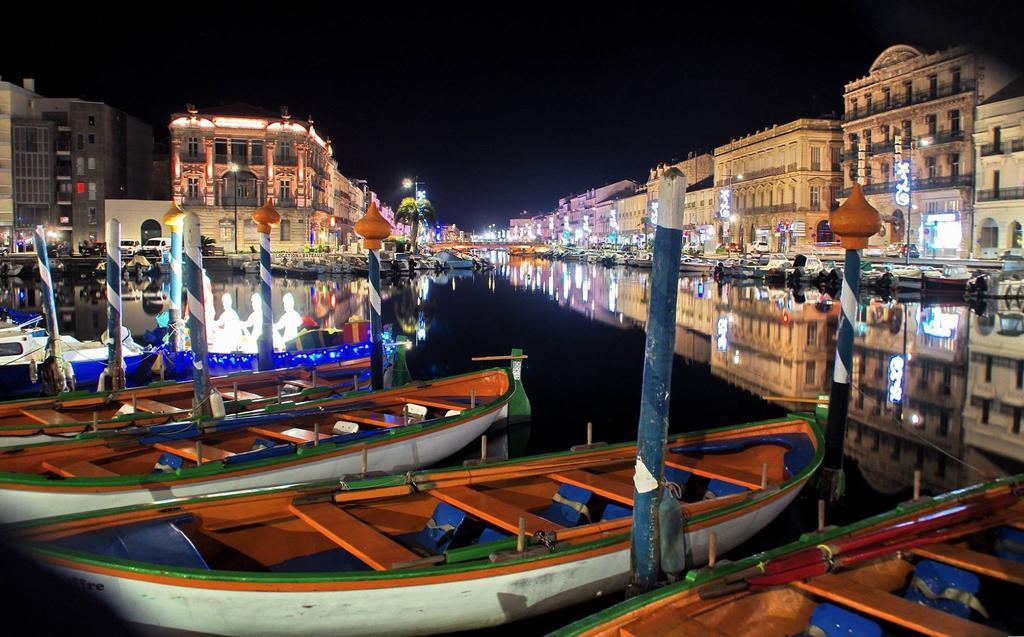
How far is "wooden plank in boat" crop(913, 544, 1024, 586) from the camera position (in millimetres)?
6145

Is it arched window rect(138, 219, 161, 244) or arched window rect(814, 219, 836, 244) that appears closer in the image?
arched window rect(138, 219, 161, 244)

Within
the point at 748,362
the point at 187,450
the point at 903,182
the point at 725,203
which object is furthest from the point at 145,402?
the point at 725,203

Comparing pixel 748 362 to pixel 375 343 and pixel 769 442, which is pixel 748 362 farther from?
pixel 769 442

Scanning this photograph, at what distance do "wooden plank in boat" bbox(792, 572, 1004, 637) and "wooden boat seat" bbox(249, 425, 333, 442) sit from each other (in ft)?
23.4

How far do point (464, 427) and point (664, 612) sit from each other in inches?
264

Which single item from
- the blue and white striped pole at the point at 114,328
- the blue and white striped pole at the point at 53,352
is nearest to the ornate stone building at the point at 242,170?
the blue and white striped pole at the point at 53,352

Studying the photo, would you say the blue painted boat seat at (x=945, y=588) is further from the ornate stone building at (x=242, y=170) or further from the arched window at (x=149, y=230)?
the arched window at (x=149, y=230)

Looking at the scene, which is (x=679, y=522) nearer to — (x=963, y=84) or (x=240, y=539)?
(x=240, y=539)

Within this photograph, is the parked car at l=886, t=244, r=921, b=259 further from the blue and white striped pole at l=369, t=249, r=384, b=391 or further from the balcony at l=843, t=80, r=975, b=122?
the blue and white striped pole at l=369, t=249, r=384, b=391

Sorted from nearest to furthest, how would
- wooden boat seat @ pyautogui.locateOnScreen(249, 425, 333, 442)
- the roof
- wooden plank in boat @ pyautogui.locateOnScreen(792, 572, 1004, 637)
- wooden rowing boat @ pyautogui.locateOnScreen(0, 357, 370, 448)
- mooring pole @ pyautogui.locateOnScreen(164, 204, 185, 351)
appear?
1. wooden plank in boat @ pyautogui.locateOnScreen(792, 572, 1004, 637)
2. wooden rowing boat @ pyautogui.locateOnScreen(0, 357, 370, 448)
3. wooden boat seat @ pyautogui.locateOnScreen(249, 425, 333, 442)
4. mooring pole @ pyautogui.locateOnScreen(164, 204, 185, 351)
5. the roof

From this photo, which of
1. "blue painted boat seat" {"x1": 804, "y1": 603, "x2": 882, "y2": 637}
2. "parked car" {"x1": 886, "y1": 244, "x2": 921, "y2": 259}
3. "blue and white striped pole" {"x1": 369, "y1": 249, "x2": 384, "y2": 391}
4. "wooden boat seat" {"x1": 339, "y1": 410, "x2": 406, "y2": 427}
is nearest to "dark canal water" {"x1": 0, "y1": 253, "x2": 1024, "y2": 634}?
"wooden boat seat" {"x1": 339, "y1": 410, "x2": 406, "y2": 427}

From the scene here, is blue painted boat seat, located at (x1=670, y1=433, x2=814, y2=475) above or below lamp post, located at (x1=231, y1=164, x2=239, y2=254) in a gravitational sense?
below

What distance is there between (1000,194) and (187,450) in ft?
171

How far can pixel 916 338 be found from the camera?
26.9 meters
